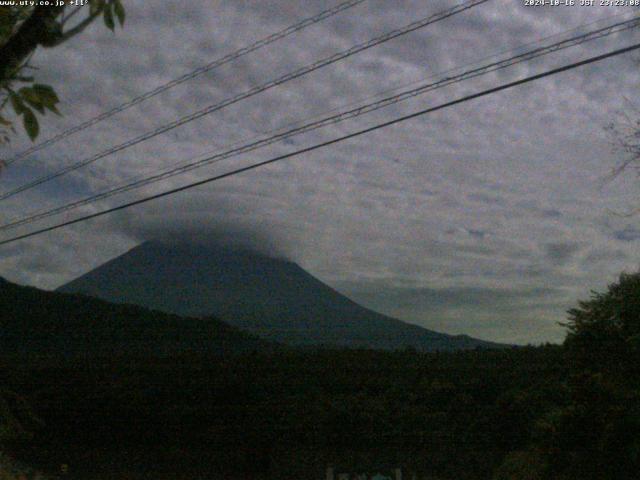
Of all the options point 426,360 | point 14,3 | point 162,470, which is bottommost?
point 162,470

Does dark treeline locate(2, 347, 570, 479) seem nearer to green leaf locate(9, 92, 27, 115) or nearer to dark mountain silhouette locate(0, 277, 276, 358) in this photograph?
dark mountain silhouette locate(0, 277, 276, 358)

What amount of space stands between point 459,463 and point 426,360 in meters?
2.18

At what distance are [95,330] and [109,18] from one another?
20481 mm

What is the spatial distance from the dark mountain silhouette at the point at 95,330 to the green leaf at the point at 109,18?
55.5 feet

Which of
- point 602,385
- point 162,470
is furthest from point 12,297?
point 602,385

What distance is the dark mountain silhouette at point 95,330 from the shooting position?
20828 mm

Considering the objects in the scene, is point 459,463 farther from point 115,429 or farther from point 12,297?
point 12,297

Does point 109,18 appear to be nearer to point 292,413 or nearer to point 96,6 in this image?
point 96,6

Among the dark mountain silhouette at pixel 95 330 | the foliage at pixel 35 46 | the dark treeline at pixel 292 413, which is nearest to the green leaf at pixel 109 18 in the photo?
the foliage at pixel 35 46

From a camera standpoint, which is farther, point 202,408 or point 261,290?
point 261,290

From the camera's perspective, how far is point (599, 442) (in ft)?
27.2

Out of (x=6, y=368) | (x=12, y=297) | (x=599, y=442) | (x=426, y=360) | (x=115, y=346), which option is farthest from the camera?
(x=12, y=297)

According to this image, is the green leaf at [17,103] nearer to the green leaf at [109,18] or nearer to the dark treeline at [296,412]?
the green leaf at [109,18]

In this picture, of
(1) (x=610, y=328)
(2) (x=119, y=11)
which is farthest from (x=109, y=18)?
(1) (x=610, y=328)
